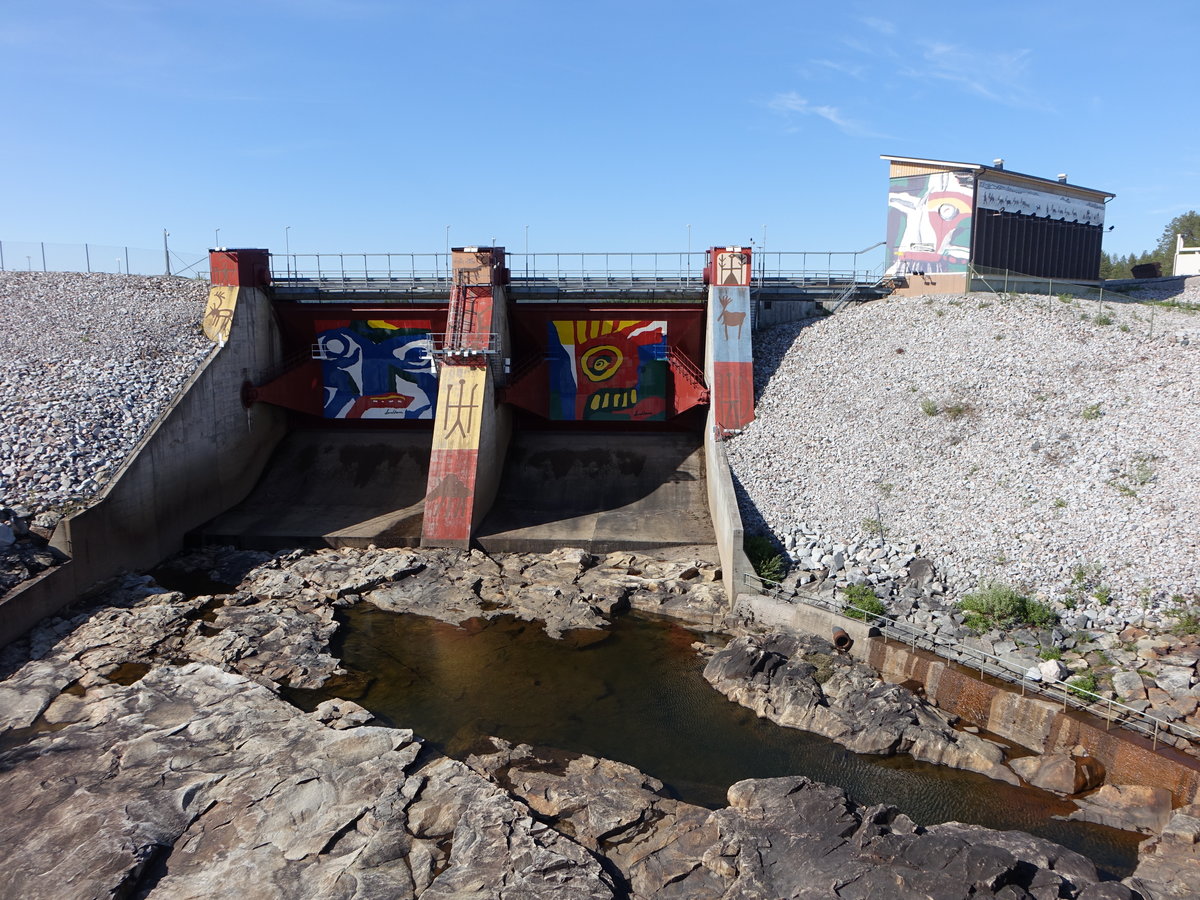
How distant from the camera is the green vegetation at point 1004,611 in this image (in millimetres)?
15477

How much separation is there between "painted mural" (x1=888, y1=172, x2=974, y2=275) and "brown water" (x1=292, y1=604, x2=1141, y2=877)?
55.0ft

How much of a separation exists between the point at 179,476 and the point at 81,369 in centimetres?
456

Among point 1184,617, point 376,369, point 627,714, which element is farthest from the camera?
point 376,369

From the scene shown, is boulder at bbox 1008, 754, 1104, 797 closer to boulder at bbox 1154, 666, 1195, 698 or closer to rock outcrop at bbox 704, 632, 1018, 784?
rock outcrop at bbox 704, 632, 1018, 784

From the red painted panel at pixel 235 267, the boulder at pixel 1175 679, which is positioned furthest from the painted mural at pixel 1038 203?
the red painted panel at pixel 235 267

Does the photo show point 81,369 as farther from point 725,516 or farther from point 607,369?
point 725,516

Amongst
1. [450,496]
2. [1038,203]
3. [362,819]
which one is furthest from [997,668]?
[1038,203]

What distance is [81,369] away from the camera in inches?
920

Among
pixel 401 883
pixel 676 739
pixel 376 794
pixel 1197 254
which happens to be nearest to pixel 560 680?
pixel 676 739

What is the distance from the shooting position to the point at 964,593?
16.6 m

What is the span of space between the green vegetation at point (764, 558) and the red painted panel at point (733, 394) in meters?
5.36

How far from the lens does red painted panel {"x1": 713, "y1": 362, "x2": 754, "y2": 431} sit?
2398cm

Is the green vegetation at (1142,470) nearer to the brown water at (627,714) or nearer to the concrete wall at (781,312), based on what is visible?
the brown water at (627,714)

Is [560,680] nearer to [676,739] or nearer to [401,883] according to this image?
[676,739]
